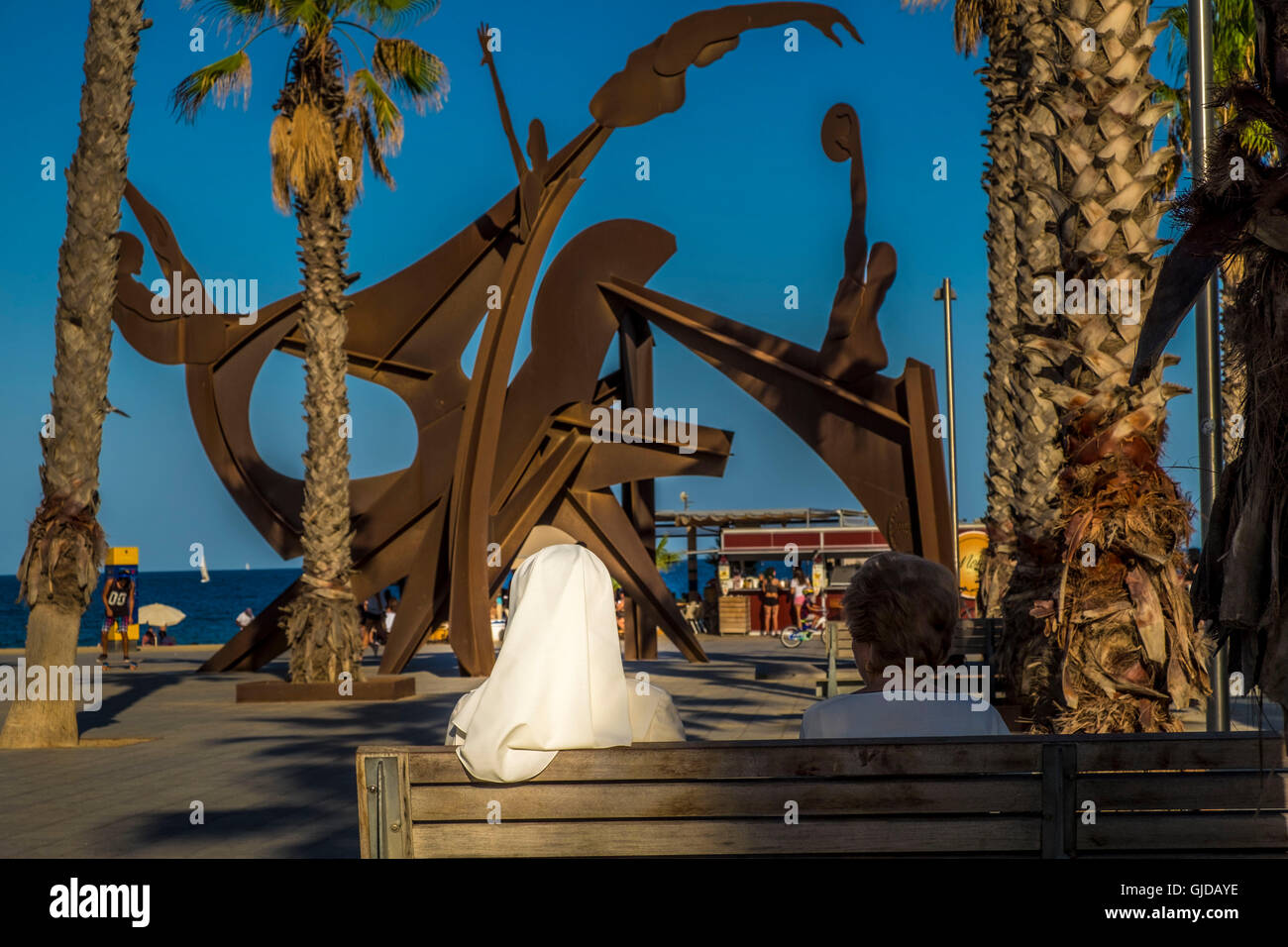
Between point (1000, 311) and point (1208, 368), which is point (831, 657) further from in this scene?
point (1208, 368)

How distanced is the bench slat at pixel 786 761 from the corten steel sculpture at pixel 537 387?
38.6 ft

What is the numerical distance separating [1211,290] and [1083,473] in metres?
1.91

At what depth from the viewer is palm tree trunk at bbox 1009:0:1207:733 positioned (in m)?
5.58

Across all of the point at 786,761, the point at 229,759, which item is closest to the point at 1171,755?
the point at 786,761

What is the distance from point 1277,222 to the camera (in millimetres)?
3012

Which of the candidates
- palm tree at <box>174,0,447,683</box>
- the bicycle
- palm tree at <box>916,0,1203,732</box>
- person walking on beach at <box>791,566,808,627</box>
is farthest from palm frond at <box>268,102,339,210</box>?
person walking on beach at <box>791,566,808,627</box>

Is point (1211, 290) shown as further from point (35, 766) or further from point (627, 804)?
point (35, 766)

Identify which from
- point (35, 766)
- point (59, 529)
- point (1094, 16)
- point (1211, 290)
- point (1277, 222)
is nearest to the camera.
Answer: point (1277, 222)

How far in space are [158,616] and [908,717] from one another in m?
34.8

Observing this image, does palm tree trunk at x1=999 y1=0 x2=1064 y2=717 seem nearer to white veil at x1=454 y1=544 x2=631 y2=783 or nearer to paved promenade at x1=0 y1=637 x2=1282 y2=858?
paved promenade at x1=0 y1=637 x2=1282 y2=858

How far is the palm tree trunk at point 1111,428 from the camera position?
5.58m

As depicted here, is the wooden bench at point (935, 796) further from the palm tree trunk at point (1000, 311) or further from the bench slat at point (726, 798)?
the palm tree trunk at point (1000, 311)

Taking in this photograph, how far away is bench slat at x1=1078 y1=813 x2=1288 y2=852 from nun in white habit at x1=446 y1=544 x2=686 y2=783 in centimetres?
138
